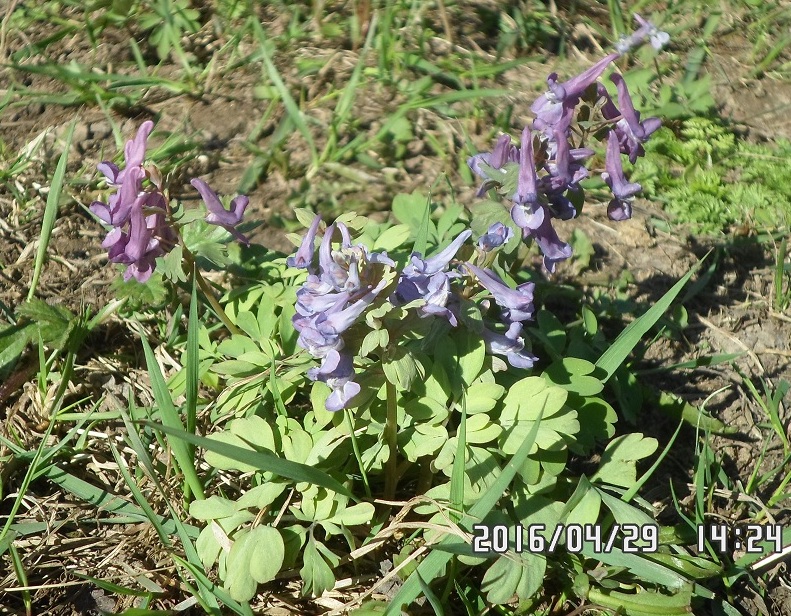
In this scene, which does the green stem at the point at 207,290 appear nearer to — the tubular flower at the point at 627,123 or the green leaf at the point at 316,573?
the green leaf at the point at 316,573

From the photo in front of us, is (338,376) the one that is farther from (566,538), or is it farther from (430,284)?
(566,538)

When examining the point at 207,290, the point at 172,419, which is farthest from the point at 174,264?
the point at 172,419

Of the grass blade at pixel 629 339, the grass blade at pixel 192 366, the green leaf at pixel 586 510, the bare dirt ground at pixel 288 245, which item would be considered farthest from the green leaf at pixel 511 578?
the grass blade at pixel 192 366

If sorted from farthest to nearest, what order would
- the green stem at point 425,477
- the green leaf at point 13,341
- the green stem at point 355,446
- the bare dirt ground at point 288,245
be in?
the green leaf at point 13,341, the bare dirt ground at point 288,245, the green stem at point 425,477, the green stem at point 355,446

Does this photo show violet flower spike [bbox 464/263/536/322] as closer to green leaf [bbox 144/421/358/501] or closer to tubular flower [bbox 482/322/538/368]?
tubular flower [bbox 482/322/538/368]

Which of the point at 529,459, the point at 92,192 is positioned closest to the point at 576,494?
the point at 529,459

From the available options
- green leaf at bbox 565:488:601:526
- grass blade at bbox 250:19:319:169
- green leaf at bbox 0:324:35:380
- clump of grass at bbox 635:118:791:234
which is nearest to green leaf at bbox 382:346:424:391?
green leaf at bbox 565:488:601:526
